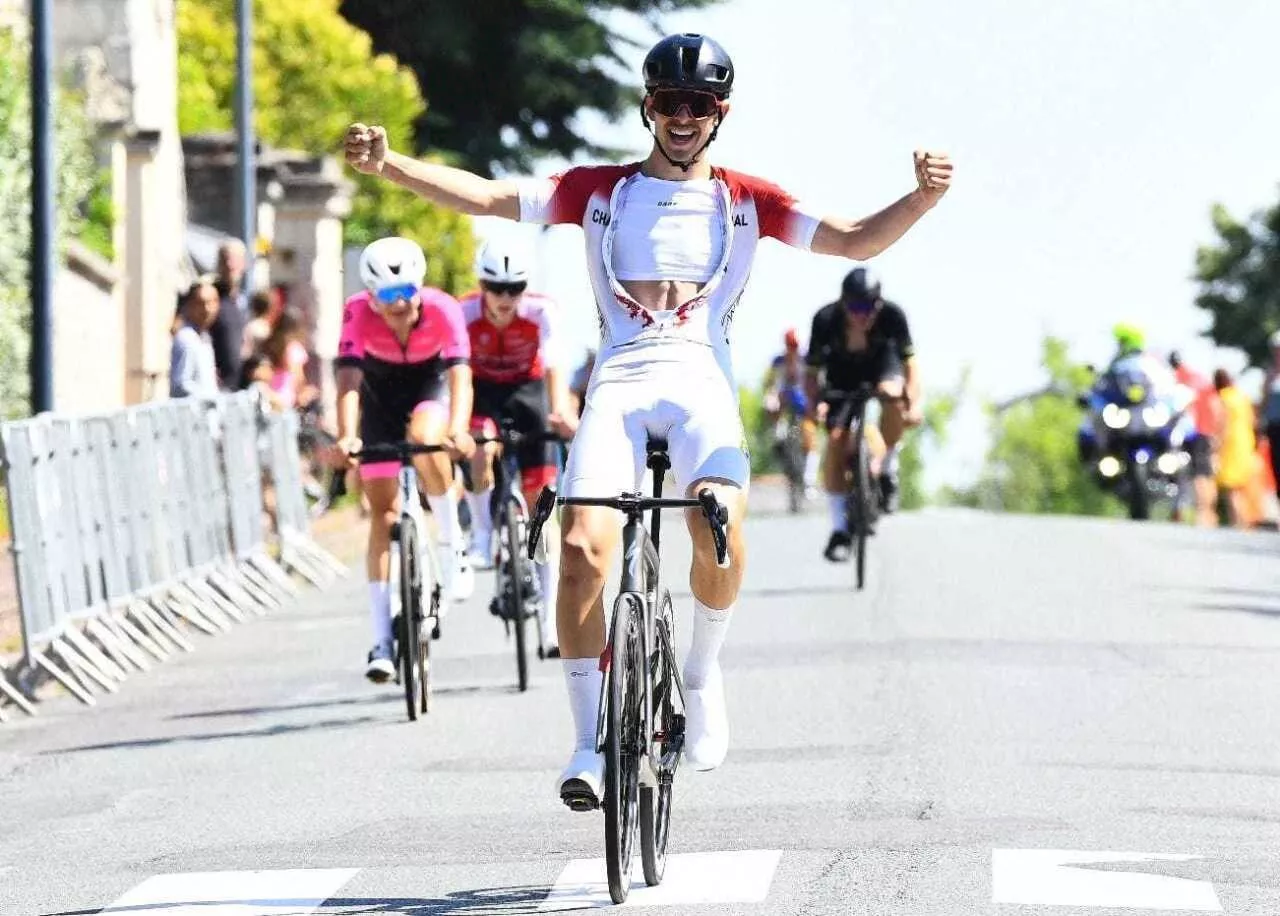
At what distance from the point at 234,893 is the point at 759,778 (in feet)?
Result: 9.10

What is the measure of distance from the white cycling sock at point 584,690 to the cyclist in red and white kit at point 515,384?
613 cm

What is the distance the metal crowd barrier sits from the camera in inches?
598

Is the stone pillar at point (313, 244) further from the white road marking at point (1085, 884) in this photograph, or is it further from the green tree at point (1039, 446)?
the green tree at point (1039, 446)

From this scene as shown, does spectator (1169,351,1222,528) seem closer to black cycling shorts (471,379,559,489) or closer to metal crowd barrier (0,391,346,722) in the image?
metal crowd barrier (0,391,346,722)

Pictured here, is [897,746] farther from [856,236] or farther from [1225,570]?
[1225,570]

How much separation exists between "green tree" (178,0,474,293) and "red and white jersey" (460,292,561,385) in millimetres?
28832

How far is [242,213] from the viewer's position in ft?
98.9

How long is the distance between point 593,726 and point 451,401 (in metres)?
5.45

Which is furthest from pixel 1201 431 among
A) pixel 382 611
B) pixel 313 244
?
pixel 382 611

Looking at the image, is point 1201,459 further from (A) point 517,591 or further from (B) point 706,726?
(B) point 706,726

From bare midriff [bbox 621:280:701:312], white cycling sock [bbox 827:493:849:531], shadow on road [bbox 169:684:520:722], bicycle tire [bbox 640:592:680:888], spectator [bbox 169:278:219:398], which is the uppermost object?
spectator [bbox 169:278:219:398]

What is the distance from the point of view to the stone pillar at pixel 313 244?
4459 centimetres

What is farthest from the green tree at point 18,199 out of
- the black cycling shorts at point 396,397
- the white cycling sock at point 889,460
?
the black cycling shorts at point 396,397

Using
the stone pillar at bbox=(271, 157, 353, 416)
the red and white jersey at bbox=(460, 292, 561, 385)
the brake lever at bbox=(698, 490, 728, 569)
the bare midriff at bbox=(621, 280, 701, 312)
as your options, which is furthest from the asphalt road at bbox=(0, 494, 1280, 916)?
the stone pillar at bbox=(271, 157, 353, 416)
